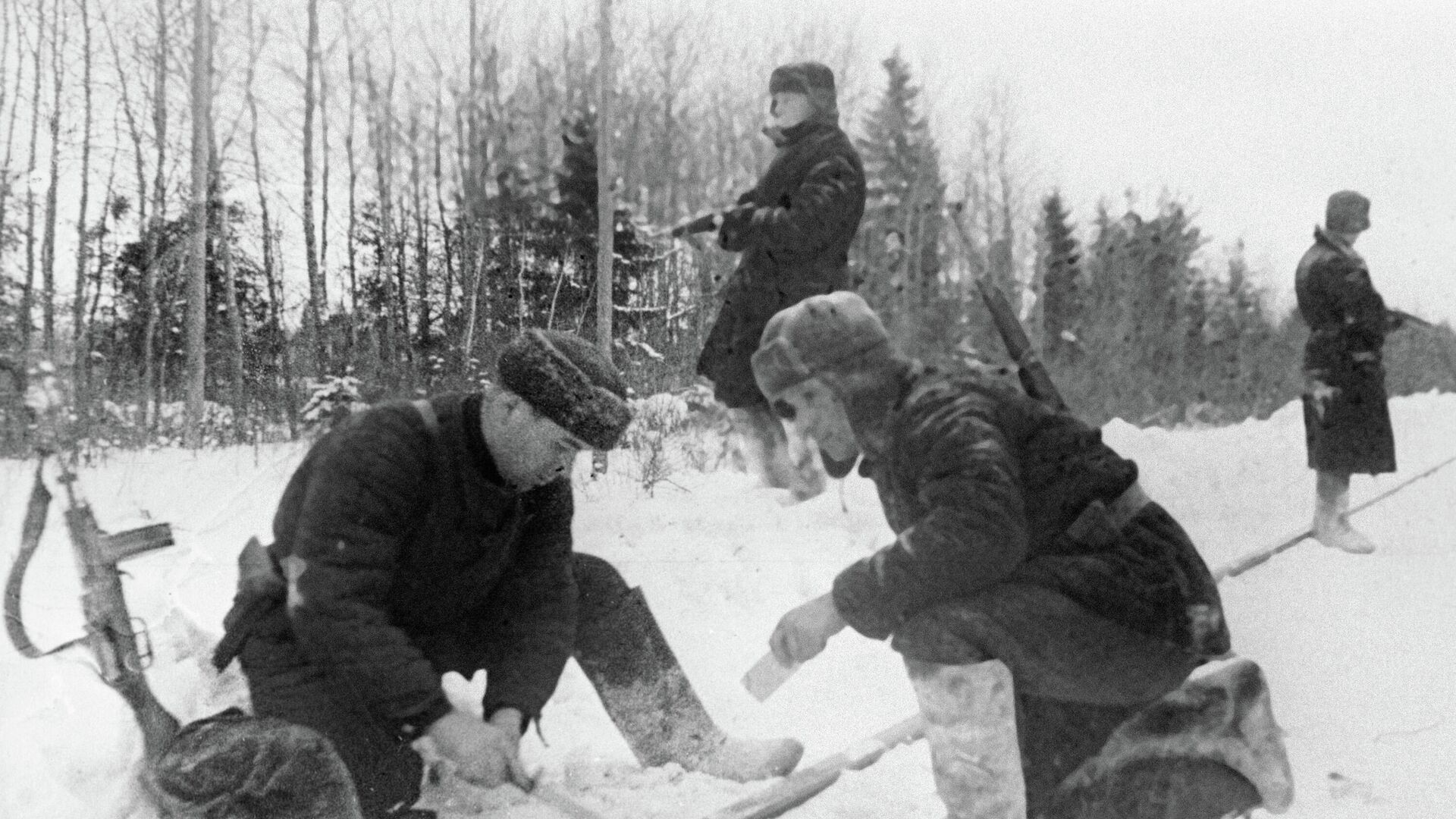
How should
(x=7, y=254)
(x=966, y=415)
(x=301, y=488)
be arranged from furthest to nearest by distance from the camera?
(x=7, y=254), (x=301, y=488), (x=966, y=415)

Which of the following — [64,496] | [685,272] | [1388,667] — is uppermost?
[685,272]

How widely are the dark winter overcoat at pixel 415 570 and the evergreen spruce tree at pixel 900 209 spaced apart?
0.68m

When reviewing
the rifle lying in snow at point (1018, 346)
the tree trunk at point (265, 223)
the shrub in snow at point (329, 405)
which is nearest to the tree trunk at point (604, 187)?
the shrub in snow at point (329, 405)

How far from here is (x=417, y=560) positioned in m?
1.68

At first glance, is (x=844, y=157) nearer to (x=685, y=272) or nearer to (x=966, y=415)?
(x=685, y=272)

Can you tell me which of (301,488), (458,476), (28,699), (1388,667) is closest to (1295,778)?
(1388,667)

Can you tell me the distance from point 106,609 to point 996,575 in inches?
53.4

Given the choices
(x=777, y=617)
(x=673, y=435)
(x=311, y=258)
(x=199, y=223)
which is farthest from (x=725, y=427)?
(x=199, y=223)

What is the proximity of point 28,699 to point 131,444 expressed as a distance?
451 mm

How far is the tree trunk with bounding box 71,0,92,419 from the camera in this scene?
1585mm

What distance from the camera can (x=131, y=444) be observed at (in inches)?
62.6

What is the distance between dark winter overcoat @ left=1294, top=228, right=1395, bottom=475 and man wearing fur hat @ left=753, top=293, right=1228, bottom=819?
705 mm

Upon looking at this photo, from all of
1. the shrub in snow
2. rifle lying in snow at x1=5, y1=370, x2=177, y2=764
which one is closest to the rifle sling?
rifle lying in snow at x1=5, y1=370, x2=177, y2=764

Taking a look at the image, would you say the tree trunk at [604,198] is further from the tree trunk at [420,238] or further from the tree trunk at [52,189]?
the tree trunk at [52,189]
